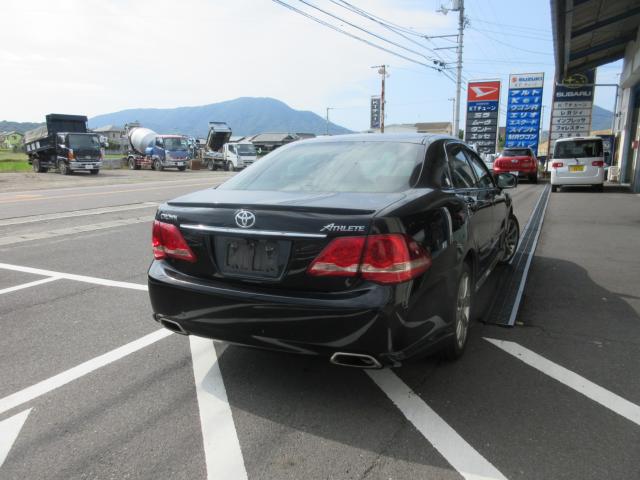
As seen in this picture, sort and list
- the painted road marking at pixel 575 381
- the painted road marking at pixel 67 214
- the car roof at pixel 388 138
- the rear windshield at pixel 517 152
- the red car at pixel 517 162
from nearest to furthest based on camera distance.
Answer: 1. the painted road marking at pixel 575 381
2. the car roof at pixel 388 138
3. the painted road marking at pixel 67 214
4. the red car at pixel 517 162
5. the rear windshield at pixel 517 152

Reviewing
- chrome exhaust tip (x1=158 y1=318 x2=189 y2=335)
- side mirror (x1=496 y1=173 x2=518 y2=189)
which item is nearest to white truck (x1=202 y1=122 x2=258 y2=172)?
side mirror (x1=496 y1=173 x2=518 y2=189)

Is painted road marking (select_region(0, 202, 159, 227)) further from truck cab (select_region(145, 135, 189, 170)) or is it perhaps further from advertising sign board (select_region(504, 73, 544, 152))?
advertising sign board (select_region(504, 73, 544, 152))

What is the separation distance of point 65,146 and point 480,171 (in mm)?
28522

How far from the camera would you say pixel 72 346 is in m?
3.81

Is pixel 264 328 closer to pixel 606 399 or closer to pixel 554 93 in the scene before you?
pixel 606 399

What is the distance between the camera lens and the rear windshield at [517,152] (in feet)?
76.7

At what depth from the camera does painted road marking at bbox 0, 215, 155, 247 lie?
26.3 feet

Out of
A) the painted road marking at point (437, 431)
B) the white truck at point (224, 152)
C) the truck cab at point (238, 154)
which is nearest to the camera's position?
the painted road marking at point (437, 431)

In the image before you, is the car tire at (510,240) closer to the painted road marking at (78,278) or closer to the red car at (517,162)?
the painted road marking at (78,278)

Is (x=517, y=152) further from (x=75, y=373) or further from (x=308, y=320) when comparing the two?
(x=75, y=373)

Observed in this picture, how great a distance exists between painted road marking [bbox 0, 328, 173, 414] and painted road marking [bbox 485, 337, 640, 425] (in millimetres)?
2738

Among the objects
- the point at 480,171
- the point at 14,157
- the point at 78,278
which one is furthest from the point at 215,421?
the point at 14,157

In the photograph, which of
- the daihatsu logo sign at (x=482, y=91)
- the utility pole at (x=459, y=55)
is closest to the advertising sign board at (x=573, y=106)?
the daihatsu logo sign at (x=482, y=91)

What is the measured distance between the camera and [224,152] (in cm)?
3859
